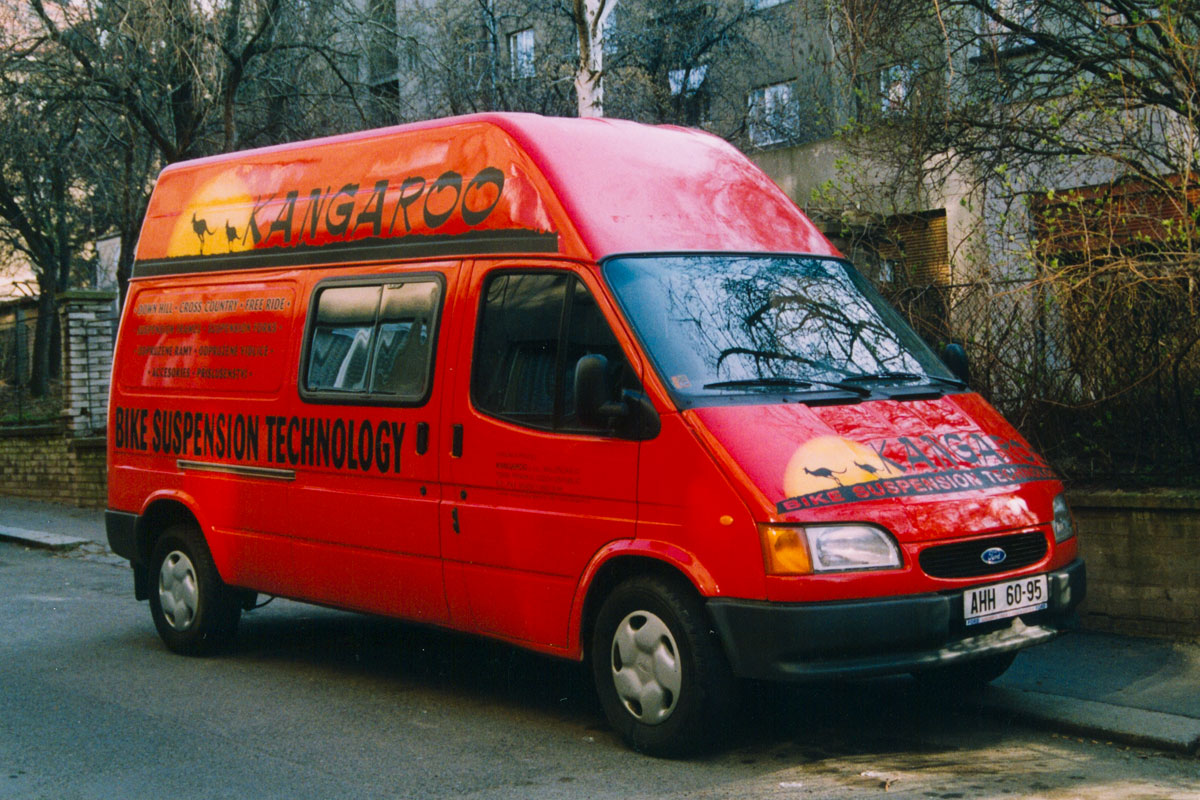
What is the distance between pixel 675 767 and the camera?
552 cm

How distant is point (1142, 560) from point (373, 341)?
4291 mm

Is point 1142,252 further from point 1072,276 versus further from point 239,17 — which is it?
point 239,17

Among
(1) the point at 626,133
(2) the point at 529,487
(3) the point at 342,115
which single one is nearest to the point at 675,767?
(2) the point at 529,487

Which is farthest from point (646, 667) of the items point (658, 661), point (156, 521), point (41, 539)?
point (41, 539)

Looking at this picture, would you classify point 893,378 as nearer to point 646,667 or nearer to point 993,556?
point 993,556

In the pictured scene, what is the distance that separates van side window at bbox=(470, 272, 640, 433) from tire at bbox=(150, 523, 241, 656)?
2631 millimetres

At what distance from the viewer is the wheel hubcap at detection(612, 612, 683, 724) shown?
5.52 m

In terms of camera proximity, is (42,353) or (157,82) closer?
(157,82)

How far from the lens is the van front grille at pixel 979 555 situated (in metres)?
5.38

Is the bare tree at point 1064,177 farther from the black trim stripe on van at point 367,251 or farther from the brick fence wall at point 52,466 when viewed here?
the brick fence wall at point 52,466

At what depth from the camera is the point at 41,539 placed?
14.2 metres

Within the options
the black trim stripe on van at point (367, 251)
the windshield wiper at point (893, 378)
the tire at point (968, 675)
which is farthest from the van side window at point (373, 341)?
the tire at point (968, 675)

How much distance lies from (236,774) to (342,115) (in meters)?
15.9

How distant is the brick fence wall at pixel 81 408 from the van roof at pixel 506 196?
10.1 m
